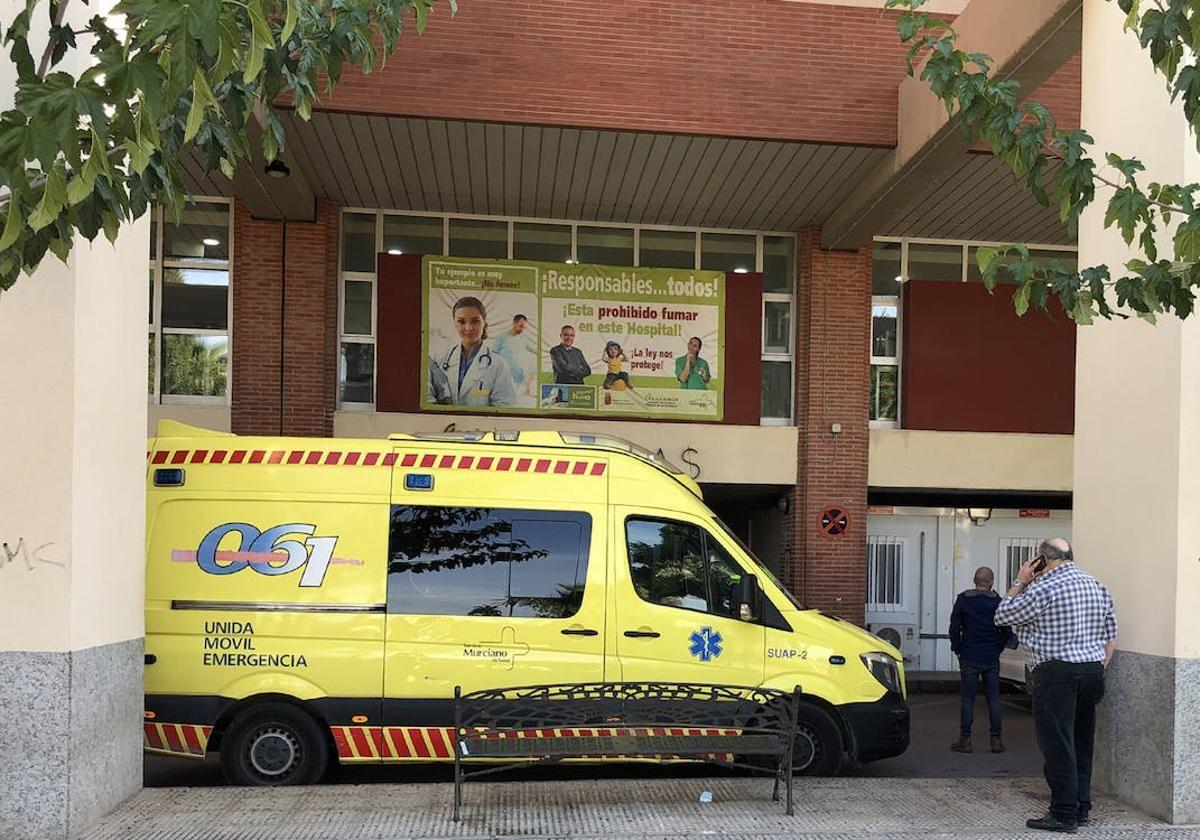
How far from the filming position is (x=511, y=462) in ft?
24.3

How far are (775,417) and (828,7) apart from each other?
5582 millimetres

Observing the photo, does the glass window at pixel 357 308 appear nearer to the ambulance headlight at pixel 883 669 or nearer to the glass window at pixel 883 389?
the glass window at pixel 883 389

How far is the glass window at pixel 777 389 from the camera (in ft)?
45.2

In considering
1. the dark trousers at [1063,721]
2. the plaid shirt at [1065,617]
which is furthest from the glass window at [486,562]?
the dark trousers at [1063,721]

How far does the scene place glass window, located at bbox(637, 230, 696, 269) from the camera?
13.5 meters

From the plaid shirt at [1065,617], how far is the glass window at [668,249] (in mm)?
8457

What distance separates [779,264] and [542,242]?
3.34 metres

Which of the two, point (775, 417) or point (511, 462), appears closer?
point (511, 462)

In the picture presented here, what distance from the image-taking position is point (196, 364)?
12.8 m

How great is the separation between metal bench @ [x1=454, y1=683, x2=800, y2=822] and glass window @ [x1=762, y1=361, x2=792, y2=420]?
25.1ft

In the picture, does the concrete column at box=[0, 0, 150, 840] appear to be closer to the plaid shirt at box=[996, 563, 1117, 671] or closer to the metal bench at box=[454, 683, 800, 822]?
the metal bench at box=[454, 683, 800, 822]

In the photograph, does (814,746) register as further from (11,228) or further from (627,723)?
(11,228)

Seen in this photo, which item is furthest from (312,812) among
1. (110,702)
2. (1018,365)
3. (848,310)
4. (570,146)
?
(1018,365)

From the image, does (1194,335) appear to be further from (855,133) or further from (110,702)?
(110,702)
